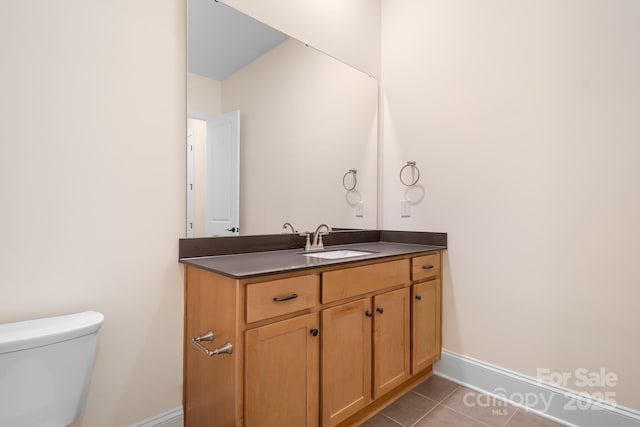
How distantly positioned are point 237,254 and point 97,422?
0.90 m

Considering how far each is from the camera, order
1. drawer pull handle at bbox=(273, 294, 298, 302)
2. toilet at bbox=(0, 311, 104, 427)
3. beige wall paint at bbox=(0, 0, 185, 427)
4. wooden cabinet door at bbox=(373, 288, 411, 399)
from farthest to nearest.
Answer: wooden cabinet door at bbox=(373, 288, 411, 399), drawer pull handle at bbox=(273, 294, 298, 302), beige wall paint at bbox=(0, 0, 185, 427), toilet at bbox=(0, 311, 104, 427)

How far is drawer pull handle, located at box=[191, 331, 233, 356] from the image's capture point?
46.4 inches

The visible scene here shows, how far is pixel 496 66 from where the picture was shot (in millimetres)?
1969

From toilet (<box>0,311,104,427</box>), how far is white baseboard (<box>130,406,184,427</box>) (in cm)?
40

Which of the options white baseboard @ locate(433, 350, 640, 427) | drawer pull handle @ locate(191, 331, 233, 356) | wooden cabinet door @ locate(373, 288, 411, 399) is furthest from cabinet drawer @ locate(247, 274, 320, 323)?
white baseboard @ locate(433, 350, 640, 427)

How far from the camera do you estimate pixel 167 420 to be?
1.47m

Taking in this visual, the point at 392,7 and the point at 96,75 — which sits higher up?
the point at 392,7

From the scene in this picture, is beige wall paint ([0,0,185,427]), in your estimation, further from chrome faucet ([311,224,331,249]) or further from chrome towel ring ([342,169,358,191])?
chrome towel ring ([342,169,358,191])

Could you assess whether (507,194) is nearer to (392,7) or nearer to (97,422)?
(392,7)

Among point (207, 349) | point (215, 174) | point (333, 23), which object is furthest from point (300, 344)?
point (333, 23)

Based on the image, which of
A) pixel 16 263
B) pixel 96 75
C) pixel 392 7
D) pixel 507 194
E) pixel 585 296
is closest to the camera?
pixel 16 263

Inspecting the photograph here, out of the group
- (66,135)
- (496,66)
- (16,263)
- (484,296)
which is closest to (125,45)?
(66,135)

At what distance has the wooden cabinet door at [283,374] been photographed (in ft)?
3.88

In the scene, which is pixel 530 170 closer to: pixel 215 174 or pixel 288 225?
pixel 288 225
